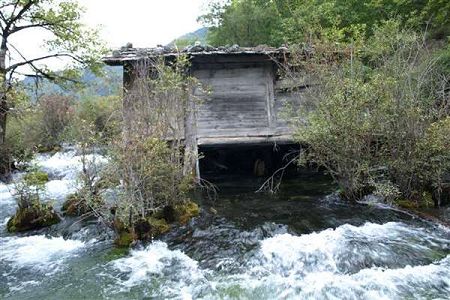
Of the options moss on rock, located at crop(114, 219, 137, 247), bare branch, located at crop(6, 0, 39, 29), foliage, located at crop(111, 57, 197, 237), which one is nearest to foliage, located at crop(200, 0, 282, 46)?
bare branch, located at crop(6, 0, 39, 29)

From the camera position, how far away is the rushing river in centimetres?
617

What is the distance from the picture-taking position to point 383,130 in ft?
31.4

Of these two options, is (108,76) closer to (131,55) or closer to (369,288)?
(131,55)

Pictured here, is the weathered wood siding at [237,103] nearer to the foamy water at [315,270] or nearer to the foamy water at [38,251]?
the foamy water at [315,270]

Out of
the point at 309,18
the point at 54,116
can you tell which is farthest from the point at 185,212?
the point at 54,116

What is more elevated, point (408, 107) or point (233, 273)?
point (408, 107)

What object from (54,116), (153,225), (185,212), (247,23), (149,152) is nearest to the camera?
(149,152)

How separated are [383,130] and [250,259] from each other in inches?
181

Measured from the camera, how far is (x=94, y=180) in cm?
941

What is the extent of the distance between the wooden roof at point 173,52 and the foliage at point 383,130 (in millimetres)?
2123

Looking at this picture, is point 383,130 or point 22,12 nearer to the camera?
point 383,130

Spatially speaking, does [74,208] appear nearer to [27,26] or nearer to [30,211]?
[30,211]

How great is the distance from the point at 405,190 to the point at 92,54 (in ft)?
38.7

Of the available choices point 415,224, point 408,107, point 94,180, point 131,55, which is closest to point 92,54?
point 131,55
